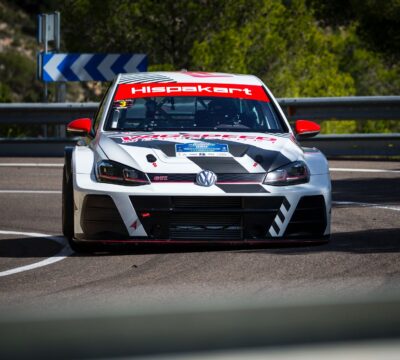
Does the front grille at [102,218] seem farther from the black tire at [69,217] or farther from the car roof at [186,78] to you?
the car roof at [186,78]

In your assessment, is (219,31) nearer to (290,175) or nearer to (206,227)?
(290,175)

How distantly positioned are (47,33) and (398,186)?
8371mm

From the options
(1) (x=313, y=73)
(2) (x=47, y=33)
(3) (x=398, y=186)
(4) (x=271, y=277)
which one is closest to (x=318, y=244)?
(4) (x=271, y=277)

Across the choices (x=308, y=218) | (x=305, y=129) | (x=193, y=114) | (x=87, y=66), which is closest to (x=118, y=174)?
(x=308, y=218)

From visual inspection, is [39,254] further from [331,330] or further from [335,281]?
[331,330]

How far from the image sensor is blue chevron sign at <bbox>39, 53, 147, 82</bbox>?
18047 mm

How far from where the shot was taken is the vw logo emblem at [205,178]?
22.3ft

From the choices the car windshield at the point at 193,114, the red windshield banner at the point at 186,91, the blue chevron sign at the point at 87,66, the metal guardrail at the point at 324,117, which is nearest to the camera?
the car windshield at the point at 193,114

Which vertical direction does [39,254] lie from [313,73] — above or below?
above

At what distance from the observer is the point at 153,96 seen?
8297 millimetres

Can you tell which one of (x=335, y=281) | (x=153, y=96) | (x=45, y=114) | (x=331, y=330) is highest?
(x=331, y=330)

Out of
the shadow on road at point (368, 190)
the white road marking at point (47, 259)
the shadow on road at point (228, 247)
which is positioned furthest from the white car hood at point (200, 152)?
the shadow on road at point (368, 190)

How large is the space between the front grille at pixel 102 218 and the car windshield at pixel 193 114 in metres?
1.12

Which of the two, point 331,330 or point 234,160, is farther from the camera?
point 234,160
